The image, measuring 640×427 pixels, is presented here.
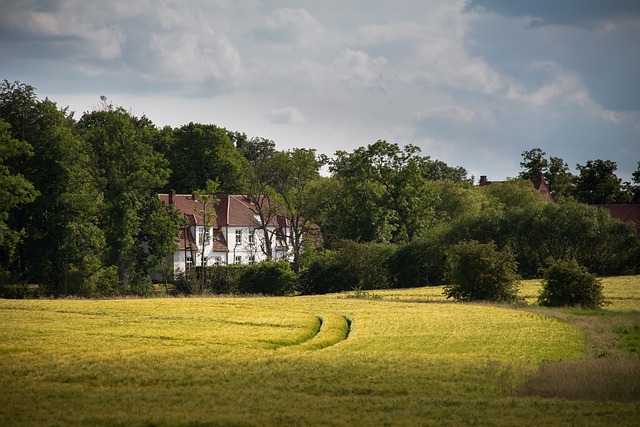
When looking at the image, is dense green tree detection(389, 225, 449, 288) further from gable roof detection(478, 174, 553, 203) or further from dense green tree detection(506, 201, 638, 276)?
gable roof detection(478, 174, 553, 203)

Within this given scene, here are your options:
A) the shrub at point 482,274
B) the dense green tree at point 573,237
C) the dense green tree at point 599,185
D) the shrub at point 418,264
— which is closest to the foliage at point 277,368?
the shrub at point 482,274

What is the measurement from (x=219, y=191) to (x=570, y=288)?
6289 centimetres

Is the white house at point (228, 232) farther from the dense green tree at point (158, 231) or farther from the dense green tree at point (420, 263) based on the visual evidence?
the dense green tree at point (420, 263)

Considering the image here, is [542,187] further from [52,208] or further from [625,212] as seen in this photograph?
[52,208]

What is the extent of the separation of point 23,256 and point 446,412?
5956 cm

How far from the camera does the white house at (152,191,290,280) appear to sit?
99000 millimetres

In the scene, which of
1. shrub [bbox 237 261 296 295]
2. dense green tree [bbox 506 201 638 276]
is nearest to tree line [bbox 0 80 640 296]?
dense green tree [bbox 506 201 638 276]

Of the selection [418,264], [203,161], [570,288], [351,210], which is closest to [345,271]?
[418,264]

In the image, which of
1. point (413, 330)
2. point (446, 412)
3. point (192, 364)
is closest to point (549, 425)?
point (446, 412)

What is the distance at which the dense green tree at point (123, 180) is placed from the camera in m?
75.6

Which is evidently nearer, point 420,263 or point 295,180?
point 420,263

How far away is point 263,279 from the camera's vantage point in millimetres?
79125

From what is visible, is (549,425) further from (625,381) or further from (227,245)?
(227,245)

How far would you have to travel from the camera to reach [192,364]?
3114 centimetres
